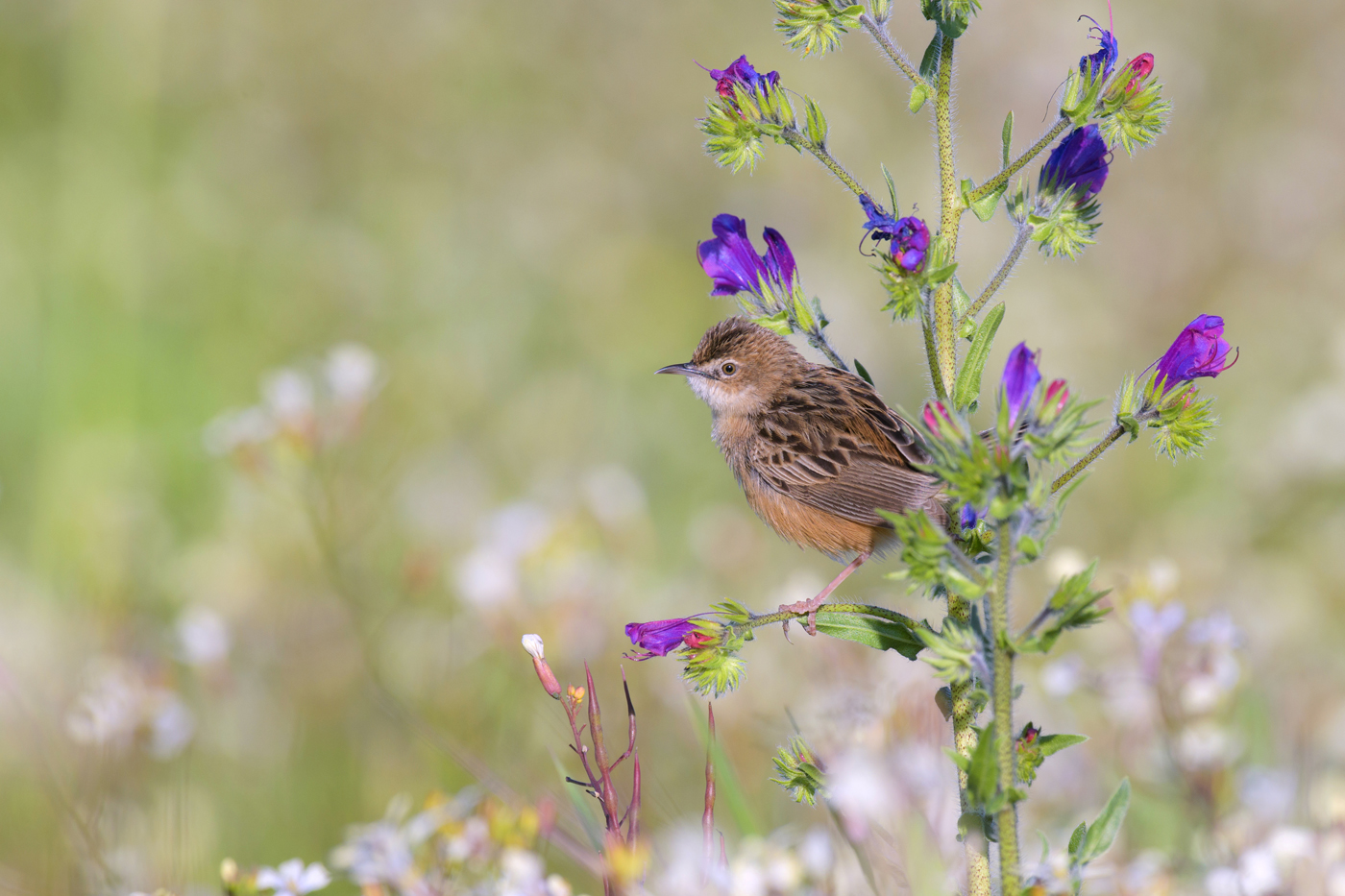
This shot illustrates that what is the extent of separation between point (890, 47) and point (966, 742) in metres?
→ 1.45

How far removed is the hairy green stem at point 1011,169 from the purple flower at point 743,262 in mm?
483

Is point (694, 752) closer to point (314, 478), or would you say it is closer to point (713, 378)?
point (713, 378)

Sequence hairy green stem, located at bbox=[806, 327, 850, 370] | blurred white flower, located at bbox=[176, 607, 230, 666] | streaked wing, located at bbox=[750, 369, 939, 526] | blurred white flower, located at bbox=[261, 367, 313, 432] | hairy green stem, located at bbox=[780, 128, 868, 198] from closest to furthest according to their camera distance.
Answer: hairy green stem, located at bbox=[780, 128, 868, 198] < hairy green stem, located at bbox=[806, 327, 850, 370] < streaked wing, located at bbox=[750, 369, 939, 526] < blurred white flower, located at bbox=[176, 607, 230, 666] < blurred white flower, located at bbox=[261, 367, 313, 432]

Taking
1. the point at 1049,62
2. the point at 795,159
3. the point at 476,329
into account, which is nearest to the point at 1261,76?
the point at 1049,62

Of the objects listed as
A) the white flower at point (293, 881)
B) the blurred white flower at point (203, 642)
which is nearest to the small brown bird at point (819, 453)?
the white flower at point (293, 881)

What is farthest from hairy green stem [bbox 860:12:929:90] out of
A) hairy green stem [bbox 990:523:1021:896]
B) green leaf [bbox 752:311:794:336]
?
hairy green stem [bbox 990:523:1021:896]

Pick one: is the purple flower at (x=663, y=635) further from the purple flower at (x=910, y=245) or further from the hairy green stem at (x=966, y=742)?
the purple flower at (x=910, y=245)

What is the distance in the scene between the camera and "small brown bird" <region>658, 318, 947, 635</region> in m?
3.38

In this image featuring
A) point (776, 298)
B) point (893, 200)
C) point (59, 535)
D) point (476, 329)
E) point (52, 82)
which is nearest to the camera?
point (893, 200)

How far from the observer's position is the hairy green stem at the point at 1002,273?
2.34 metres

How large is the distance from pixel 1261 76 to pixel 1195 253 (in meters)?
2.08

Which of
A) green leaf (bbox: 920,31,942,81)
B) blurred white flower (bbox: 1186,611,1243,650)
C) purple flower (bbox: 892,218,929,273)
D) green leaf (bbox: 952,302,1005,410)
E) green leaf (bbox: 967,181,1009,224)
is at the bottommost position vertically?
blurred white flower (bbox: 1186,611,1243,650)

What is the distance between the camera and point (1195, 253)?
8359 mm

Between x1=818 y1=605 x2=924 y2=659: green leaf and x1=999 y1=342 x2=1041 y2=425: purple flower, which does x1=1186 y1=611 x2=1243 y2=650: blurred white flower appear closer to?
x1=818 y1=605 x2=924 y2=659: green leaf
